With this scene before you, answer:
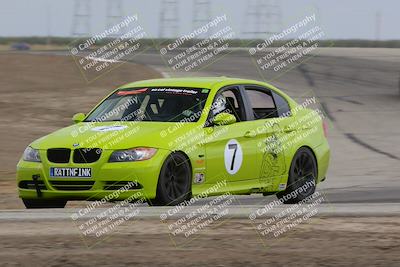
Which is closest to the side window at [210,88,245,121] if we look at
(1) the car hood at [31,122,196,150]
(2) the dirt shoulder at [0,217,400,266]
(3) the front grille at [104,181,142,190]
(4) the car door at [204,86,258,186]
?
(4) the car door at [204,86,258,186]

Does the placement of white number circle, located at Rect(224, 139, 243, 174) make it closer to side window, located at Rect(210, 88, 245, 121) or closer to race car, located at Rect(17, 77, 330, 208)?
race car, located at Rect(17, 77, 330, 208)

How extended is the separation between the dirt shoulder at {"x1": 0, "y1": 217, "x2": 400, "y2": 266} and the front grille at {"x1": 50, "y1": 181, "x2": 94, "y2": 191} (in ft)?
3.93

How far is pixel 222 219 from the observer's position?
10180 millimetres

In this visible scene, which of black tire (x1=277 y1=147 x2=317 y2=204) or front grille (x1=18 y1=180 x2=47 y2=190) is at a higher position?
front grille (x1=18 y1=180 x2=47 y2=190)

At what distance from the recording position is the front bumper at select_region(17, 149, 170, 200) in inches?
435

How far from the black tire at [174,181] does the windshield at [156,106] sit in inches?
28.8

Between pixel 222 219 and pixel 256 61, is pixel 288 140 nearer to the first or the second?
pixel 222 219

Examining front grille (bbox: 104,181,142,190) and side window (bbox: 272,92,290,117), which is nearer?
front grille (bbox: 104,181,142,190)

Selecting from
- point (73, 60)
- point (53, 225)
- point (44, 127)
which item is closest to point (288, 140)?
point (53, 225)

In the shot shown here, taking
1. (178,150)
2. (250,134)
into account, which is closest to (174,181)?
(178,150)

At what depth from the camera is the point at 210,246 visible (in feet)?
28.3

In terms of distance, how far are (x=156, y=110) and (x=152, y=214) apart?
2126mm

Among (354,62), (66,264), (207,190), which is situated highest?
(66,264)

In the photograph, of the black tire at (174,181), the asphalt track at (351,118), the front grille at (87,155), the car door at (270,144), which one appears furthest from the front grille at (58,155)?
the car door at (270,144)
